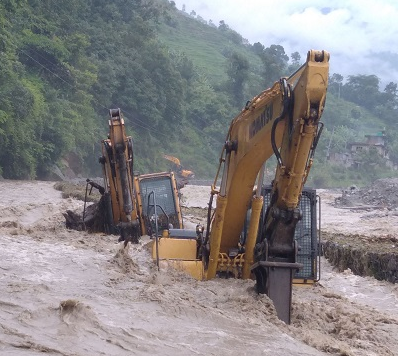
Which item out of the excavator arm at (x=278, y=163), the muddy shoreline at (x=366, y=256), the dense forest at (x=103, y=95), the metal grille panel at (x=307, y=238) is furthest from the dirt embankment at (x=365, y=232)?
the dense forest at (x=103, y=95)

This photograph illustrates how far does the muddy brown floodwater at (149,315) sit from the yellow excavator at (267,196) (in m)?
0.29

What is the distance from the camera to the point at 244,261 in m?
9.92

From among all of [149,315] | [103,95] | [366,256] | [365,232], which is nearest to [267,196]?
[149,315]

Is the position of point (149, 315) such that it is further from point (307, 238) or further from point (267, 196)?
point (307, 238)

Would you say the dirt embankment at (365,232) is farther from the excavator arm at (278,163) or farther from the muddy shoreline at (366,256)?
the excavator arm at (278,163)

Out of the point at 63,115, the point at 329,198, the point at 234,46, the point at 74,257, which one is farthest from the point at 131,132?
the point at 234,46

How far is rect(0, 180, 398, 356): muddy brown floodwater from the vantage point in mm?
6984

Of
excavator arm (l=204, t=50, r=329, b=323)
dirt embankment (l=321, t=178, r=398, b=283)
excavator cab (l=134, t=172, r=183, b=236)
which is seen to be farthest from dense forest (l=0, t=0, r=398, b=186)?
excavator arm (l=204, t=50, r=329, b=323)

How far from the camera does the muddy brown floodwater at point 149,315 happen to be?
6984 millimetres

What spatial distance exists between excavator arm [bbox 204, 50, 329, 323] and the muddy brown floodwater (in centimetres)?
45

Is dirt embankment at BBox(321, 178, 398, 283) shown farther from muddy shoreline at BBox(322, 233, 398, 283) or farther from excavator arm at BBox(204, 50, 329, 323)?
excavator arm at BBox(204, 50, 329, 323)

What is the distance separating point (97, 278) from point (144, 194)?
5.61 m

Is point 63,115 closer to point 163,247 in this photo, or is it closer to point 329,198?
point 329,198

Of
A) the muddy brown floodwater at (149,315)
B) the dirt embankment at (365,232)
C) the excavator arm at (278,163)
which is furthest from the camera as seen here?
the dirt embankment at (365,232)
